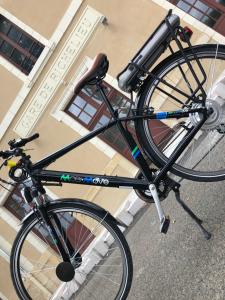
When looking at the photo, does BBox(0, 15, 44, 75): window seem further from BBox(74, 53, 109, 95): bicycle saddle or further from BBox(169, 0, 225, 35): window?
BBox(74, 53, 109, 95): bicycle saddle

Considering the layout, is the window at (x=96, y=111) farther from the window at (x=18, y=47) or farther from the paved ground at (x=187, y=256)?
the paved ground at (x=187, y=256)

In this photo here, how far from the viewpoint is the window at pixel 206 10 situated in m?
11.7

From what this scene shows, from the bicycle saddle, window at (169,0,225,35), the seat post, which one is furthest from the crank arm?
window at (169,0,225,35)

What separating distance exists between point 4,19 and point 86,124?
372 centimetres

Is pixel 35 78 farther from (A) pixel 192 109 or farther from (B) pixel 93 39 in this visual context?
(A) pixel 192 109

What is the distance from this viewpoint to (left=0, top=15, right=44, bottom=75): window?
1288 centimetres

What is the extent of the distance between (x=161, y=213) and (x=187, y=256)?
29.9 inches

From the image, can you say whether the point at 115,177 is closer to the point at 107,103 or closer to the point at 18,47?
the point at 107,103

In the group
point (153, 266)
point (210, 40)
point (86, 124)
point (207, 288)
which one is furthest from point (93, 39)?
point (207, 288)

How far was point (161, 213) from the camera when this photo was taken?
378 centimetres

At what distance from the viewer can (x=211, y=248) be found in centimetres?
397

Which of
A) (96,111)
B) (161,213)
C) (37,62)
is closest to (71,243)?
(161,213)

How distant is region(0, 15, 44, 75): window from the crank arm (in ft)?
31.8

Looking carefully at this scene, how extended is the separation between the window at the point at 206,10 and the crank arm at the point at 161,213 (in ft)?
28.6
